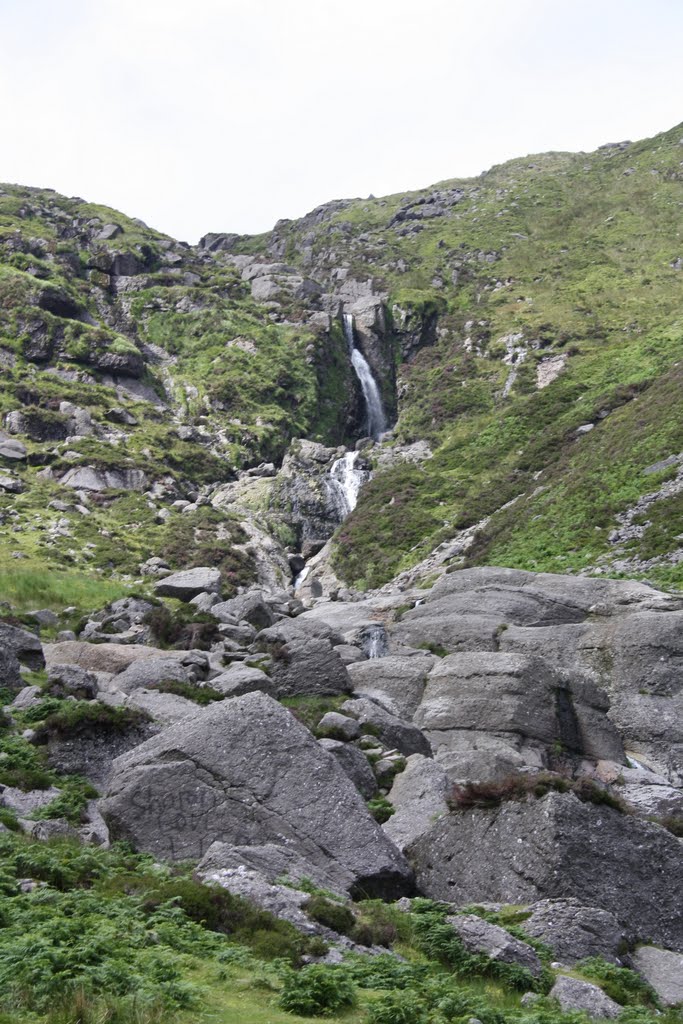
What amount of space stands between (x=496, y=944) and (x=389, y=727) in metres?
13.7

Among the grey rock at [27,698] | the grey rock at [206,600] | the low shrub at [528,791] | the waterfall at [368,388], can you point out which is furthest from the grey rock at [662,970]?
the waterfall at [368,388]

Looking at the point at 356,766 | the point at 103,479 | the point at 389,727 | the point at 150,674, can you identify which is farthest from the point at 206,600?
the point at 103,479

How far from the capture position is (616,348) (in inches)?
4574

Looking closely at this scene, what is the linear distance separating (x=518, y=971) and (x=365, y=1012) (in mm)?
3307

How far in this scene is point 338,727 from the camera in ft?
83.0

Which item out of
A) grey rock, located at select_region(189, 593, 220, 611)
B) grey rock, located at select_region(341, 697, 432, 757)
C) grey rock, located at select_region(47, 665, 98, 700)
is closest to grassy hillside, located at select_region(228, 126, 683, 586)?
grey rock, located at select_region(189, 593, 220, 611)

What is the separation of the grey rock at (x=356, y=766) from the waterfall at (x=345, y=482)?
77.2 meters

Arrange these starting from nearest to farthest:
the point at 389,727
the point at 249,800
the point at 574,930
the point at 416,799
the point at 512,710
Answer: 1. the point at 574,930
2. the point at 249,800
3. the point at 416,799
4. the point at 389,727
5. the point at 512,710

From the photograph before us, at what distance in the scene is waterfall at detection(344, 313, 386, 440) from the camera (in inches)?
5344

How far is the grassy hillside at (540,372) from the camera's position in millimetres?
71938

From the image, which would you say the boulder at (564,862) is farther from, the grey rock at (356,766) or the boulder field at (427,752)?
the grey rock at (356,766)

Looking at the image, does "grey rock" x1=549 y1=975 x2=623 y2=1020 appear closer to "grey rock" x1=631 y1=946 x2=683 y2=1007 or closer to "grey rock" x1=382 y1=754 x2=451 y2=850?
"grey rock" x1=631 y1=946 x2=683 y2=1007

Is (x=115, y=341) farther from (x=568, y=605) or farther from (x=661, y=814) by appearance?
(x=661, y=814)

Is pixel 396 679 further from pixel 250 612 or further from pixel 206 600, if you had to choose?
pixel 206 600
